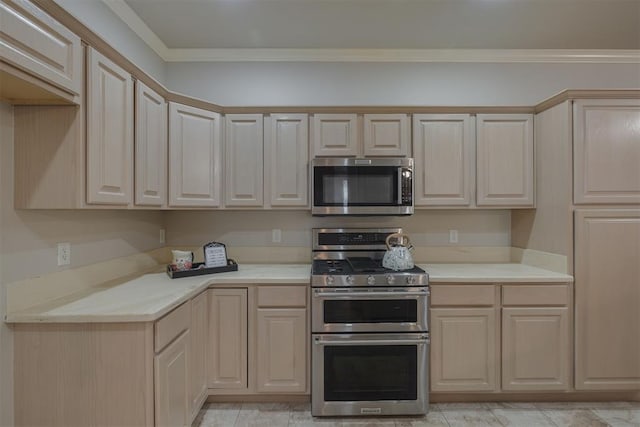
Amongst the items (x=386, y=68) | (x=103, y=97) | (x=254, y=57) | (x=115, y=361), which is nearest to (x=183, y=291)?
(x=115, y=361)

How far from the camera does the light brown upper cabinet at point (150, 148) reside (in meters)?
2.00

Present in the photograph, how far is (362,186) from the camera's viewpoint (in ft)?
8.43

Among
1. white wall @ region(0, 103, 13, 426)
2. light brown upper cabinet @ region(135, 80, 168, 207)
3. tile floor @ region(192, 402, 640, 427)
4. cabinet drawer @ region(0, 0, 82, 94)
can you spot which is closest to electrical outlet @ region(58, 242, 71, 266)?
white wall @ region(0, 103, 13, 426)

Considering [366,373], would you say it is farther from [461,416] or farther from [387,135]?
[387,135]

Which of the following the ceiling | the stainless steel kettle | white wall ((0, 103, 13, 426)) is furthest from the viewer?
the stainless steel kettle

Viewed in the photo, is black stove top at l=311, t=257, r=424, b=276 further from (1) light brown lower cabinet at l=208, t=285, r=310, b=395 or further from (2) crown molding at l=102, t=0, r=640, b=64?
(2) crown molding at l=102, t=0, r=640, b=64

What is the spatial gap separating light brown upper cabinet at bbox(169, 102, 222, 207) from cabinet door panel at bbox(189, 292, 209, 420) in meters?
0.73

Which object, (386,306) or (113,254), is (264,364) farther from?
(113,254)

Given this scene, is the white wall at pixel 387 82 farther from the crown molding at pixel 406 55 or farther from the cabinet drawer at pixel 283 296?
the cabinet drawer at pixel 283 296

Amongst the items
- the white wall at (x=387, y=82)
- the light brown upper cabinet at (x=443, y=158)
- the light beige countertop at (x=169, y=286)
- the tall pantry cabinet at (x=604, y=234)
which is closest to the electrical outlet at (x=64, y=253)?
the light beige countertop at (x=169, y=286)

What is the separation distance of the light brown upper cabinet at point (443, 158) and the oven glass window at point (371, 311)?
33.0 inches

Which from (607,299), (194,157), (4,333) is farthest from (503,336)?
(4,333)

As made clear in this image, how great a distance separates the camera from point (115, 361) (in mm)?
1499

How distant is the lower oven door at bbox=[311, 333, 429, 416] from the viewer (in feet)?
7.35
